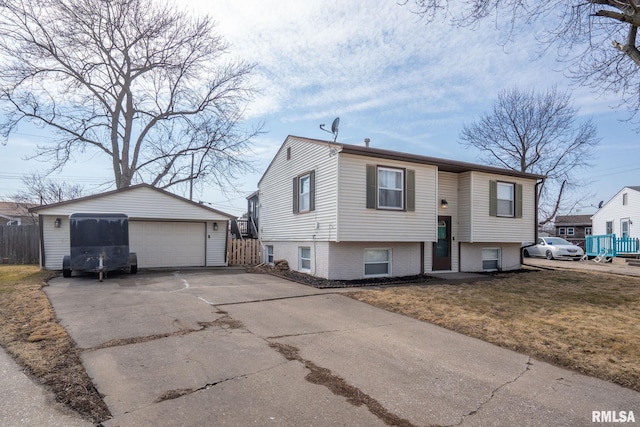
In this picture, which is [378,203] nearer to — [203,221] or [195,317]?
[195,317]

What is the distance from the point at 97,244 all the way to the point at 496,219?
13832 mm

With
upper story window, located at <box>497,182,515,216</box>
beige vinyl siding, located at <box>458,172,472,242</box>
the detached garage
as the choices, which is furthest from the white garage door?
upper story window, located at <box>497,182,515,216</box>

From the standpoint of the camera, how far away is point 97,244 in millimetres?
12016

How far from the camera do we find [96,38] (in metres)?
19.9

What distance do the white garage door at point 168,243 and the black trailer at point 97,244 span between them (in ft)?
10.6

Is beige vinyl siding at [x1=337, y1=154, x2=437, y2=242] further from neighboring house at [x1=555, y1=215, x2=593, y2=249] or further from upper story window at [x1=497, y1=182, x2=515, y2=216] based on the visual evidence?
neighboring house at [x1=555, y1=215, x2=593, y2=249]

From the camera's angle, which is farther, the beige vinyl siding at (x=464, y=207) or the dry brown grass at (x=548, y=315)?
the beige vinyl siding at (x=464, y=207)

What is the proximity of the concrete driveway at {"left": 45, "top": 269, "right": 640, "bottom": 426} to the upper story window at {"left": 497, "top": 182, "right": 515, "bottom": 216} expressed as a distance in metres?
9.29

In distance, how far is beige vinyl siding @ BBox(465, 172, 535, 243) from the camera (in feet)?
44.6

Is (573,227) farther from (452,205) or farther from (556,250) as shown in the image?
(452,205)

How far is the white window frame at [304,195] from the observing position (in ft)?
42.2

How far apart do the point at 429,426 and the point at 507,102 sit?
31.9 meters

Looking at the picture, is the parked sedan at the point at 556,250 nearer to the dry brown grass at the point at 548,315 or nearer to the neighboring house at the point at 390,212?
the neighboring house at the point at 390,212

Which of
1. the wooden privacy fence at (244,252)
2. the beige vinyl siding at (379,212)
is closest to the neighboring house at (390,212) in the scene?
the beige vinyl siding at (379,212)
